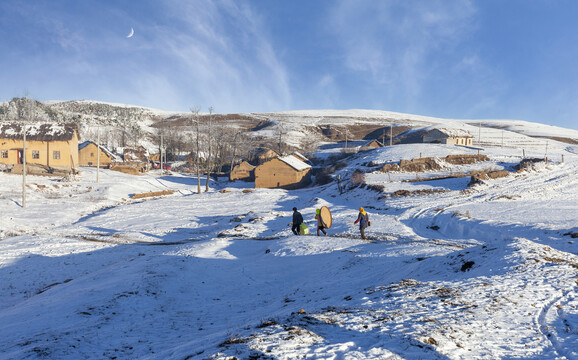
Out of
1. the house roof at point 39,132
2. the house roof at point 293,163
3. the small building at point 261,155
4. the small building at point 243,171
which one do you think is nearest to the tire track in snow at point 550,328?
the house roof at point 293,163

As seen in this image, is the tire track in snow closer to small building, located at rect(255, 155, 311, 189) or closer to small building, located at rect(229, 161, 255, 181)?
small building, located at rect(255, 155, 311, 189)

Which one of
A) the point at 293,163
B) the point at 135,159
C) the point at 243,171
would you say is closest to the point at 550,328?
the point at 293,163

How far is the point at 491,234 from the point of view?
20.1m

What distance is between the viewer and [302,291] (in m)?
10.3

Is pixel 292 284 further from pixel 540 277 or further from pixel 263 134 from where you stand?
pixel 263 134

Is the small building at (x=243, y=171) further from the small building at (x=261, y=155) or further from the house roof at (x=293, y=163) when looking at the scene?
the small building at (x=261, y=155)

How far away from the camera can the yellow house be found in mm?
55750

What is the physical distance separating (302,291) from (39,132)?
64.8 metres

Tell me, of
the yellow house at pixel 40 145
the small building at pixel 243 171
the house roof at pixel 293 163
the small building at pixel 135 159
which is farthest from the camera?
the small building at pixel 135 159

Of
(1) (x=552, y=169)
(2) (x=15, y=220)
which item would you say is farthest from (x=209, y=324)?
(1) (x=552, y=169)

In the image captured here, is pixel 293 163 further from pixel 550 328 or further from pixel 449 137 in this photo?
pixel 550 328

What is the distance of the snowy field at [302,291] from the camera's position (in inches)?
215

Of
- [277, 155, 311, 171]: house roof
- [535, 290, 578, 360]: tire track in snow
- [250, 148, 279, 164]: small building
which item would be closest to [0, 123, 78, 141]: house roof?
[277, 155, 311, 171]: house roof

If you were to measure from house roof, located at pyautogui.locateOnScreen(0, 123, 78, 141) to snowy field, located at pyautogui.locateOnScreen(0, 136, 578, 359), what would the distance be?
119 ft
